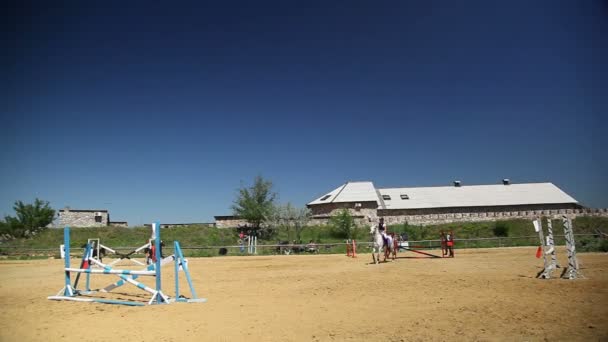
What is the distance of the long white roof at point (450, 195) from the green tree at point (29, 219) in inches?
1234

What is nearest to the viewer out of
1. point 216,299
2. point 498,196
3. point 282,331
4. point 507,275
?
point 282,331

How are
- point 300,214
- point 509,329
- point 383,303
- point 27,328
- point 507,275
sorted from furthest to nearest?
1. point 300,214
2. point 507,275
3. point 383,303
4. point 27,328
5. point 509,329

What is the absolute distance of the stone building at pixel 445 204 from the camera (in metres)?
46.4

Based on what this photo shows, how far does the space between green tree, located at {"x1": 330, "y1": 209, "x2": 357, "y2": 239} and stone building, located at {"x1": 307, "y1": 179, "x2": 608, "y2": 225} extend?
4558 millimetres

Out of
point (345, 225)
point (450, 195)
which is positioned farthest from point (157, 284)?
point (450, 195)

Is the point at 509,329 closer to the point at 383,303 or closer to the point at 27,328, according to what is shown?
the point at 383,303

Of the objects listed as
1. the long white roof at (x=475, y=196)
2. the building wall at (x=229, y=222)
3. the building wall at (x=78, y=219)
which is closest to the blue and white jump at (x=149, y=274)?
the building wall at (x=229, y=222)

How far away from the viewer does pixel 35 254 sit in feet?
104

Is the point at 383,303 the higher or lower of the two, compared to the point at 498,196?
lower

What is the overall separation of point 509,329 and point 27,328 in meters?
7.68

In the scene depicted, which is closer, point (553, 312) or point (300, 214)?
point (553, 312)

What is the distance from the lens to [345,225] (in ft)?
124

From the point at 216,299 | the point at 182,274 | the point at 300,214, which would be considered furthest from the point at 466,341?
the point at 300,214

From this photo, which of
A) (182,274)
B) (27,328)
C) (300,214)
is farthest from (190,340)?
(300,214)
